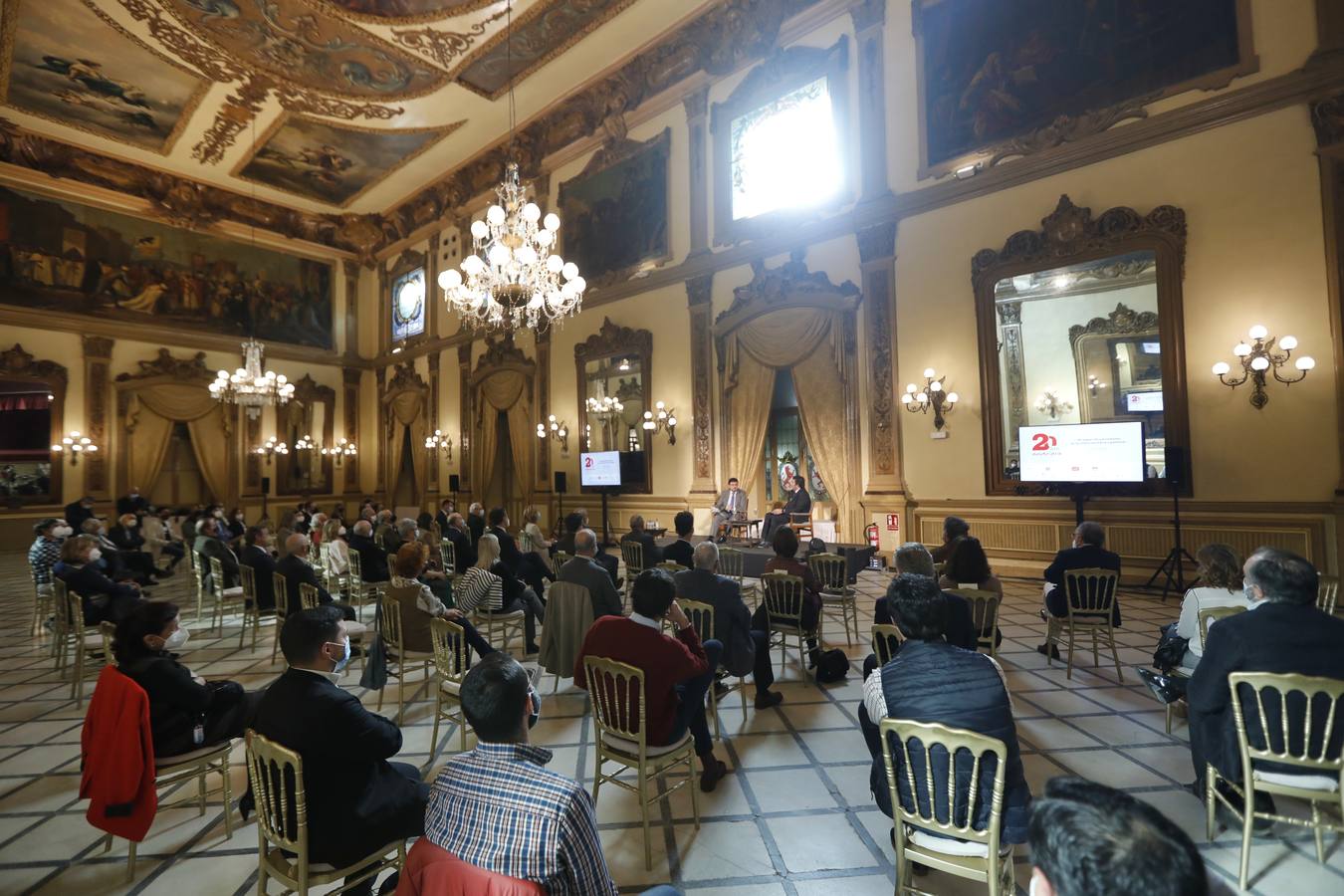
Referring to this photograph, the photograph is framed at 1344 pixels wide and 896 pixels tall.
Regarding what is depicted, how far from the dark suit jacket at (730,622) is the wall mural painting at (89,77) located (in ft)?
43.4

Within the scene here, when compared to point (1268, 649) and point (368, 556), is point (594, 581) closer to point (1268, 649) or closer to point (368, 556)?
point (1268, 649)

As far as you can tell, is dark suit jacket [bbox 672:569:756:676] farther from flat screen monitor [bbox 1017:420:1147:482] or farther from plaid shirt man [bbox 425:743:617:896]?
flat screen monitor [bbox 1017:420:1147:482]

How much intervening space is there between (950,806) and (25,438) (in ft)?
60.4

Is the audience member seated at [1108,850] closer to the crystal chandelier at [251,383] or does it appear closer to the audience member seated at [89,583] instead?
the audience member seated at [89,583]

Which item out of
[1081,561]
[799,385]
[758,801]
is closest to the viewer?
[758,801]

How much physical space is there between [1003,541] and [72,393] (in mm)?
18177

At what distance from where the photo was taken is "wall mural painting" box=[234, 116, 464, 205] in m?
13.1

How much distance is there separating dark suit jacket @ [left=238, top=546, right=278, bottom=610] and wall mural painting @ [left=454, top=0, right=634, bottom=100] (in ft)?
29.1

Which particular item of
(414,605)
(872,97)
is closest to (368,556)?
(414,605)

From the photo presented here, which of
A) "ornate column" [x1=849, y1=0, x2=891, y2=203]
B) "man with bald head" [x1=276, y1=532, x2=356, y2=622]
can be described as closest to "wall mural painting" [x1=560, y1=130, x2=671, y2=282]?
"ornate column" [x1=849, y1=0, x2=891, y2=203]

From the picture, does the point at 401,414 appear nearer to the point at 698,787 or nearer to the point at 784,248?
the point at 784,248

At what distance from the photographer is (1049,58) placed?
738 cm

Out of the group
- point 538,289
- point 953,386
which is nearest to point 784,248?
point 953,386

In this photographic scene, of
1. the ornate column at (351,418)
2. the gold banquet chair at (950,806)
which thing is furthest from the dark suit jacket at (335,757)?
the ornate column at (351,418)
